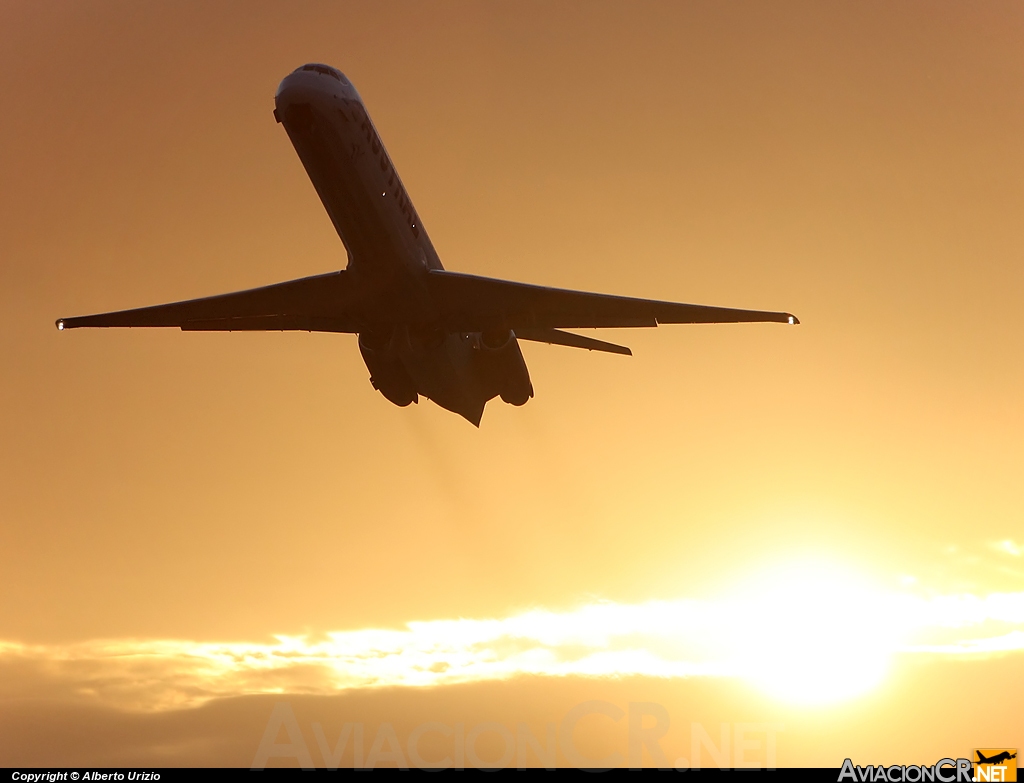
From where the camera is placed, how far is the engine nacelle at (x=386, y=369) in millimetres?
42844

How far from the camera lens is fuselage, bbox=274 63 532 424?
35.2 meters

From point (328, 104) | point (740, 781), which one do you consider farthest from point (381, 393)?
point (740, 781)

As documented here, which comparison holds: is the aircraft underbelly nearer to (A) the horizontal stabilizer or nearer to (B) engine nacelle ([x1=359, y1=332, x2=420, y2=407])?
(B) engine nacelle ([x1=359, y1=332, x2=420, y2=407])

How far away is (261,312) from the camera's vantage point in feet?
142

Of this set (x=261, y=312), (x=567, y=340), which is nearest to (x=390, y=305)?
(x=261, y=312)

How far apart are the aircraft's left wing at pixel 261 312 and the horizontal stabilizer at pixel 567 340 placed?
7.84 metres

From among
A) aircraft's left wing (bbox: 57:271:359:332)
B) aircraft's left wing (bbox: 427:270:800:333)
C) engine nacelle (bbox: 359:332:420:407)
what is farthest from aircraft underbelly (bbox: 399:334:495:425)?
aircraft's left wing (bbox: 57:271:359:332)

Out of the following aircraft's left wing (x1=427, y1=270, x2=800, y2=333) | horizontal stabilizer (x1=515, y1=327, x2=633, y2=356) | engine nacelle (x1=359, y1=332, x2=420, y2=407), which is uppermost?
horizontal stabilizer (x1=515, y1=327, x2=633, y2=356)

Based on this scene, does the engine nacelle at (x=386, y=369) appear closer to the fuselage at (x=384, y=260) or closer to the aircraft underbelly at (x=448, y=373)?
the fuselage at (x=384, y=260)

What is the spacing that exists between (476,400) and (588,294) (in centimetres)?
835

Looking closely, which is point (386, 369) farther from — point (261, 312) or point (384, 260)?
point (384, 260)

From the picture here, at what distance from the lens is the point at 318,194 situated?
37.2 m

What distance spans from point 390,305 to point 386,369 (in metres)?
4.04

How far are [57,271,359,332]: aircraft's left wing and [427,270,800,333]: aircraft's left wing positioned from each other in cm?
386
